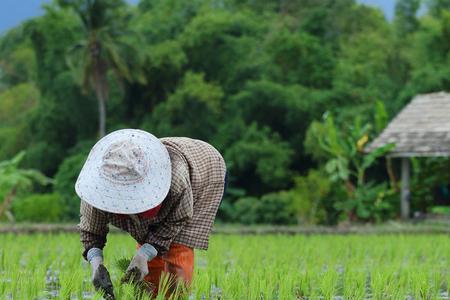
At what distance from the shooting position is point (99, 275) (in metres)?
4.26

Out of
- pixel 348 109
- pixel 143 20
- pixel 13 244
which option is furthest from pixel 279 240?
pixel 143 20

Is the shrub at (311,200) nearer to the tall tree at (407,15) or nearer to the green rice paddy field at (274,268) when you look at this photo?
the green rice paddy field at (274,268)

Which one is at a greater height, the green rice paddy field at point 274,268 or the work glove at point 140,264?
the work glove at point 140,264

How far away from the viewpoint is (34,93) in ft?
114

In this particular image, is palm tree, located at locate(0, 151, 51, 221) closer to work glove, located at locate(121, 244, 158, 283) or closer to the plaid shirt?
the plaid shirt

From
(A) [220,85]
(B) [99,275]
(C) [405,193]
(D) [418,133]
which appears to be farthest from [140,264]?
(A) [220,85]

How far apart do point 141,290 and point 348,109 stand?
1917cm

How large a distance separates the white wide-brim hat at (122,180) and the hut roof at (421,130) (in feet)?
45.9

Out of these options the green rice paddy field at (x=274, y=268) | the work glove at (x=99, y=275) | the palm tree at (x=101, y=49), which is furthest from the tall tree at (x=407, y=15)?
the work glove at (x=99, y=275)

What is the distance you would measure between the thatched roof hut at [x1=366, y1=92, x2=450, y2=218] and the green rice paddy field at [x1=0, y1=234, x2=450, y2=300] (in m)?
4.82

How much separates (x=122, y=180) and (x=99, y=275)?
495 millimetres

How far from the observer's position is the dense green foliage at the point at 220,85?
23391mm

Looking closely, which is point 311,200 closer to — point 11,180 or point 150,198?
point 11,180

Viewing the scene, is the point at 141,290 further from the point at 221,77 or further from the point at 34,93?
the point at 34,93
